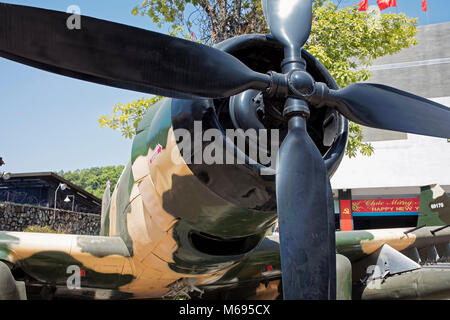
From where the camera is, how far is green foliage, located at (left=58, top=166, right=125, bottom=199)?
7438 centimetres

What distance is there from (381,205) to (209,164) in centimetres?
2029

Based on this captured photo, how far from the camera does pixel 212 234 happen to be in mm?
2998

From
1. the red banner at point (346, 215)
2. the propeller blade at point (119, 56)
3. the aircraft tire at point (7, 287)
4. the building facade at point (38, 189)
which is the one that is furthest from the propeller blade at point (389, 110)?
the building facade at point (38, 189)

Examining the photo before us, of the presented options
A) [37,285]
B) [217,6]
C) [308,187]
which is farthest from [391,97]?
[217,6]

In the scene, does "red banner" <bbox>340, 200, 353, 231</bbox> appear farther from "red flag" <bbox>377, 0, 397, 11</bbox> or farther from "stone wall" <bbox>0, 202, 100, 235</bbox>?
"stone wall" <bbox>0, 202, 100, 235</bbox>

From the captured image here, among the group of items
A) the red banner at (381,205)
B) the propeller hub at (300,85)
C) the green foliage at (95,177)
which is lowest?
the propeller hub at (300,85)

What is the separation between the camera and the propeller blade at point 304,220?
1.99m

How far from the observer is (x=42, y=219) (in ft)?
55.9

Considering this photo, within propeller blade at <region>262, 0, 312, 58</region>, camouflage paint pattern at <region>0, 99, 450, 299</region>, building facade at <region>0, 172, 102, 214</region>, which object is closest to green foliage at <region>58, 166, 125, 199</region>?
building facade at <region>0, 172, 102, 214</region>

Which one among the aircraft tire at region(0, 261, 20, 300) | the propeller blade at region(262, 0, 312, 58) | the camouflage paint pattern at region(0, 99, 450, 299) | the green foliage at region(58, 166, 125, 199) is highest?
the green foliage at region(58, 166, 125, 199)

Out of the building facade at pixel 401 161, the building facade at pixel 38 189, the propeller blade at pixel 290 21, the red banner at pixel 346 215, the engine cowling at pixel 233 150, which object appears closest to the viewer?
the engine cowling at pixel 233 150

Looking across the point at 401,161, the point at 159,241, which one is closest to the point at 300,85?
the point at 159,241

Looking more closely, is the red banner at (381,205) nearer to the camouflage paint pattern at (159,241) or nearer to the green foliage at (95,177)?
the camouflage paint pattern at (159,241)

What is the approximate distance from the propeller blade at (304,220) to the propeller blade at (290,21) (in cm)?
55
